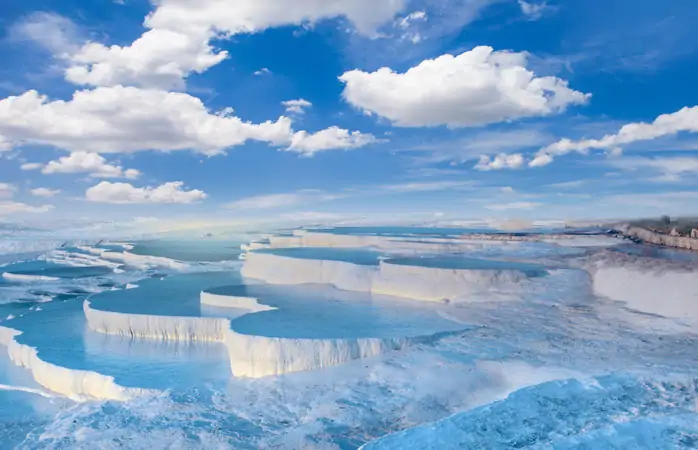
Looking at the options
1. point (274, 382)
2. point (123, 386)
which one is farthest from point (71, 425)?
point (274, 382)

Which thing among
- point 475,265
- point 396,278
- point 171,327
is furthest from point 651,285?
point 171,327

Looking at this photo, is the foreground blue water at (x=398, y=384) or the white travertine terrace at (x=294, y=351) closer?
the foreground blue water at (x=398, y=384)

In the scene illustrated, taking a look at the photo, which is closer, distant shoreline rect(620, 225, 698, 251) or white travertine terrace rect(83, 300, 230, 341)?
white travertine terrace rect(83, 300, 230, 341)

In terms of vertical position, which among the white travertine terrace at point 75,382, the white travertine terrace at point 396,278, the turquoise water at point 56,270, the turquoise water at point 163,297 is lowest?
the white travertine terrace at point 75,382

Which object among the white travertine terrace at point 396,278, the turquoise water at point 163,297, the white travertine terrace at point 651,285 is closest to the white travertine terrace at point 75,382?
the turquoise water at point 163,297

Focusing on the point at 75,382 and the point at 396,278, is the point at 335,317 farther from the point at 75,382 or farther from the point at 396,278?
the point at 75,382

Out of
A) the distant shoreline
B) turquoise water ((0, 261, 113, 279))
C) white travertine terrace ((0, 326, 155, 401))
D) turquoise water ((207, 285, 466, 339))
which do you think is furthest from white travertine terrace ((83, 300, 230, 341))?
the distant shoreline

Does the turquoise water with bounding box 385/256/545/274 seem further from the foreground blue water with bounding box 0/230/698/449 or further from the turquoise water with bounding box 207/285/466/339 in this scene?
the turquoise water with bounding box 207/285/466/339

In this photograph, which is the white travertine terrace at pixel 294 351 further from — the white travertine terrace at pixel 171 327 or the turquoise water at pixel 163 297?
the turquoise water at pixel 163 297
